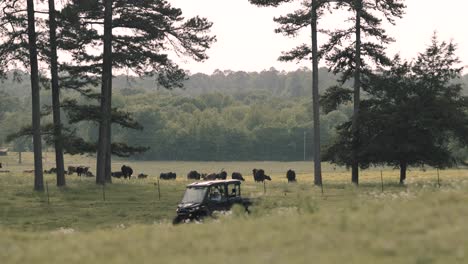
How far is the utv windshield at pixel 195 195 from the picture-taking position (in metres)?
19.0

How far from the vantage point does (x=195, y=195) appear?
19.2 metres

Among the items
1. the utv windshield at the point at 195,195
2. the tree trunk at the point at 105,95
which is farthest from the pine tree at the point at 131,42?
the utv windshield at the point at 195,195

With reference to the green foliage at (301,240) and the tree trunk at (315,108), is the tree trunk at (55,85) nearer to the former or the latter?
the tree trunk at (315,108)

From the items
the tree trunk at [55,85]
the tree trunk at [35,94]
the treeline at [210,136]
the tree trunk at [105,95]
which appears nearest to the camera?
the tree trunk at [35,94]

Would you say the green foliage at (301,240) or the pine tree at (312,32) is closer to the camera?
the green foliage at (301,240)

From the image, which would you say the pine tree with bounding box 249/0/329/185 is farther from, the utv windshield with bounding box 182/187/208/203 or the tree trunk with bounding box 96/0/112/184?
the utv windshield with bounding box 182/187/208/203

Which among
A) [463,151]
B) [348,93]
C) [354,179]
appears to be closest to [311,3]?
[348,93]

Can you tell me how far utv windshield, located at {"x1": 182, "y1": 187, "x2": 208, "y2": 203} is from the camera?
749 inches

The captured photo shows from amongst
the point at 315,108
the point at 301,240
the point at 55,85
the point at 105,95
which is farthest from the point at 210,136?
the point at 301,240

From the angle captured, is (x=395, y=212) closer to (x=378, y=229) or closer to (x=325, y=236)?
(x=378, y=229)

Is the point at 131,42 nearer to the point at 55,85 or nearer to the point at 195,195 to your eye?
the point at 55,85

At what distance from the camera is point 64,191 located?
34688mm

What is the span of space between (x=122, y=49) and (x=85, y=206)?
46.7 ft

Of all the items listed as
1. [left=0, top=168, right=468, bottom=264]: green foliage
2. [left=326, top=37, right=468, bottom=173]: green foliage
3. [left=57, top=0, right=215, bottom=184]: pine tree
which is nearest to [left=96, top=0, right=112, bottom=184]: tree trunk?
[left=57, top=0, right=215, bottom=184]: pine tree
